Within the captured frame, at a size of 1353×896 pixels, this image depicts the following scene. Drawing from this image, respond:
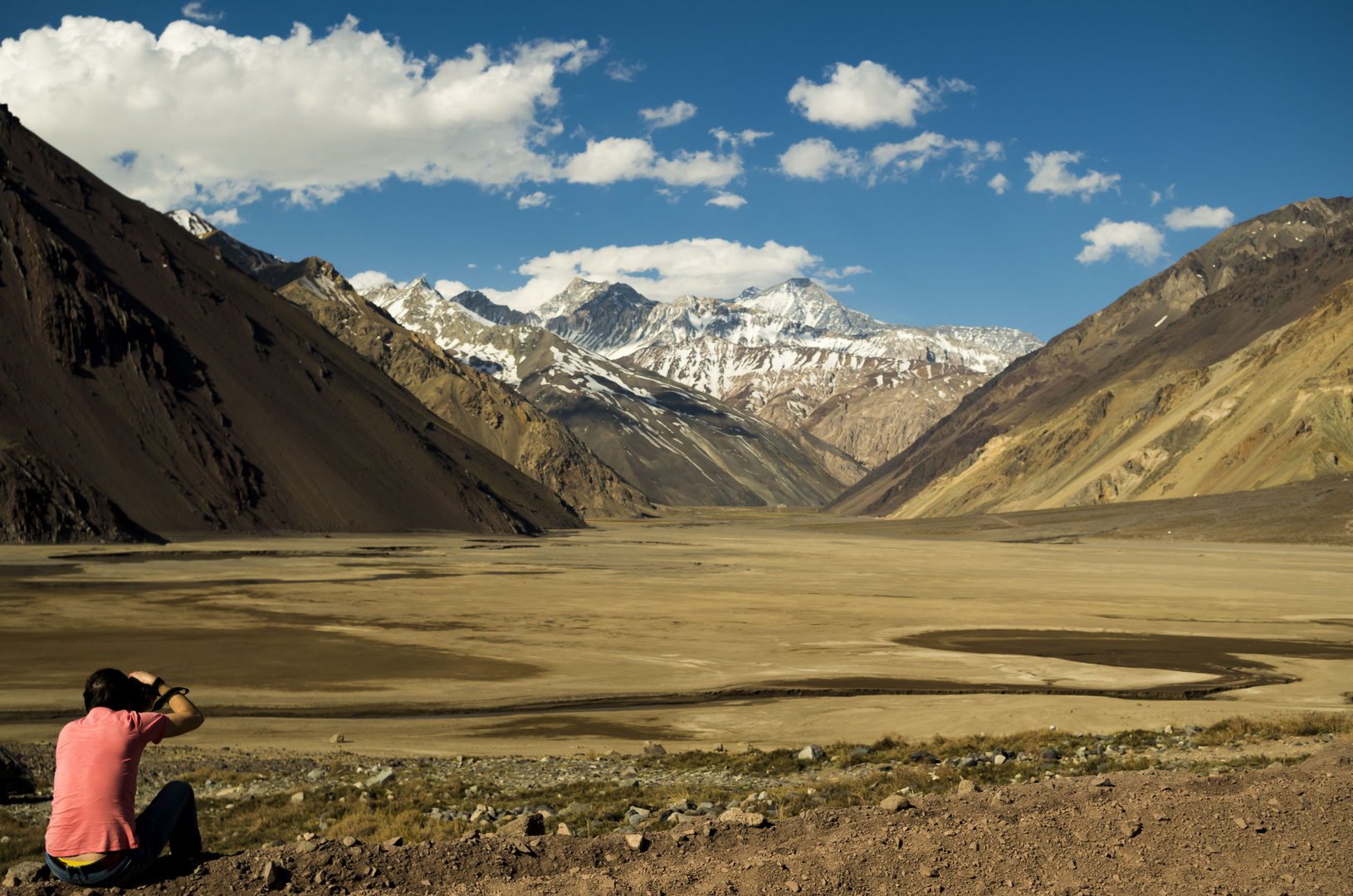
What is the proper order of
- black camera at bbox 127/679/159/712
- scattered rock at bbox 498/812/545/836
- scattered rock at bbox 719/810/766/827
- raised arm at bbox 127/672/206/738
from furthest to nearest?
scattered rock at bbox 719/810/766/827 < scattered rock at bbox 498/812/545/836 < black camera at bbox 127/679/159/712 < raised arm at bbox 127/672/206/738

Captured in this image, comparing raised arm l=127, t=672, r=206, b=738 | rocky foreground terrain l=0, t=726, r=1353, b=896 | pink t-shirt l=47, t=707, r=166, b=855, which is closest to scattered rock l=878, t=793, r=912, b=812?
rocky foreground terrain l=0, t=726, r=1353, b=896

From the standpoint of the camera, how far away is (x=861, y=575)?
234 feet

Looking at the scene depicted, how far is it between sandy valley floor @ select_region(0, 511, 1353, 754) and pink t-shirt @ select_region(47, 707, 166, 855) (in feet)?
45.2

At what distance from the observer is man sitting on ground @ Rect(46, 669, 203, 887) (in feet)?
22.7

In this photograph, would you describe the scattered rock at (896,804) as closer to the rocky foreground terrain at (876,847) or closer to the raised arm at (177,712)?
the rocky foreground terrain at (876,847)

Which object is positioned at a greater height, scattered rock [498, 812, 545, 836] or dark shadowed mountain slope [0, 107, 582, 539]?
dark shadowed mountain slope [0, 107, 582, 539]

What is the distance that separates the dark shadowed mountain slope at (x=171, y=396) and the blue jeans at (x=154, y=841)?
234 feet

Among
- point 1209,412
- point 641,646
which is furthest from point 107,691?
point 1209,412

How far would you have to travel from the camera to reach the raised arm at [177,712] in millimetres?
7184

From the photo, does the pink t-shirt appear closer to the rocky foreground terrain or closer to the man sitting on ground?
the man sitting on ground

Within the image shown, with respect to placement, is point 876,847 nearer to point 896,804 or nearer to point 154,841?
point 896,804

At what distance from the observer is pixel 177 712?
286 inches

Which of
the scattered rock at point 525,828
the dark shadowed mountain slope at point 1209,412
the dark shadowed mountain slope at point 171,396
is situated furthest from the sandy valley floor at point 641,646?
the dark shadowed mountain slope at point 1209,412

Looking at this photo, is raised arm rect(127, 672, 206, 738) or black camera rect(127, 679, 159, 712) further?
black camera rect(127, 679, 159, 712)
